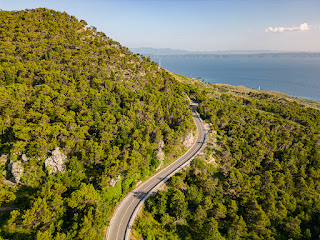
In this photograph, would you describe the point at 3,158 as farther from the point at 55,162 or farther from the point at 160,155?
the point at 160,155

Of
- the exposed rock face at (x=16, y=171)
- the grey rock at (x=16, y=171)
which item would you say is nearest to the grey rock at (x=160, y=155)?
the grey rock at (x=16, y=171)

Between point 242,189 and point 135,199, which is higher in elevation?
point 135,199

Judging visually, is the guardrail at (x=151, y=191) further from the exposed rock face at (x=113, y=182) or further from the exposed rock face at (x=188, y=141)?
the exposed rock face at (x=113, y=182)

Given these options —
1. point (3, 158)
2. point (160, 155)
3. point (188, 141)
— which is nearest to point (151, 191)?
point (160, 155)

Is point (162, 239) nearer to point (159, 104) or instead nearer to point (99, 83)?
point (159, 104)

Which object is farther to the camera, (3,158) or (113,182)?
(113,182)

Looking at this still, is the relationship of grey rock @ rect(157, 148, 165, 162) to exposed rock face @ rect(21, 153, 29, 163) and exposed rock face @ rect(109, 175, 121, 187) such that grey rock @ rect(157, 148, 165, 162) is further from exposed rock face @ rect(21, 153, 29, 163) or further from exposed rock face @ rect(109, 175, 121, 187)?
exposed rock face @ rect(21, 153, 29, 163)
